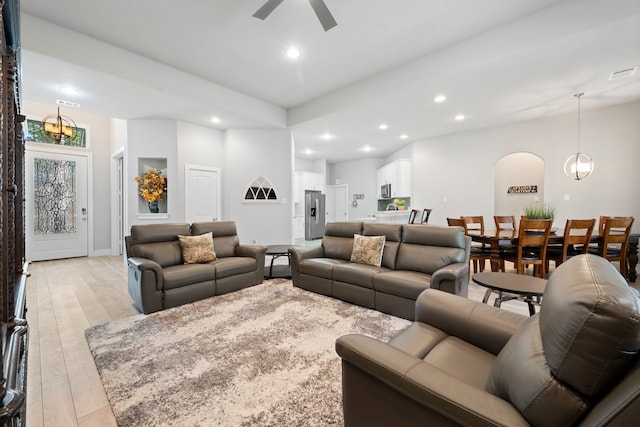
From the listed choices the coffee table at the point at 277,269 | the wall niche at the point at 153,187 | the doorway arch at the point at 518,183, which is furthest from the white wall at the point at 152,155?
the doorway arch at the point at 518,183

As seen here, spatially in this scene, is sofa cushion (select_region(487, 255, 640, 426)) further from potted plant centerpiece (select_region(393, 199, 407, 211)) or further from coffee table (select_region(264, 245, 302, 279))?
potted plant centerpiece (select_region(393, 199, 407, 211))

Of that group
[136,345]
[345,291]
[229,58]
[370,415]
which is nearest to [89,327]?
[136,345]

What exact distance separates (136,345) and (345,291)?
210cm

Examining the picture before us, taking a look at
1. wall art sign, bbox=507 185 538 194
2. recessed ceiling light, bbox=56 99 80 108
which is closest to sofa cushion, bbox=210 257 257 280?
recessed ceiling light, bbox=56 99 80 108

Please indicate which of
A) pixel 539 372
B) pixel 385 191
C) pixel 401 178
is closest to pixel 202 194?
pixel 401 178

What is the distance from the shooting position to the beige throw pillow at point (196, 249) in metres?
3.61

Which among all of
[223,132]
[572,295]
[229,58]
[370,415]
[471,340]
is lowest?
[370,415]

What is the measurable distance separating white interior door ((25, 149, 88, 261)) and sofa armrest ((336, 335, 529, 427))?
24.7ft

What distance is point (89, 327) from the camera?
272 centimetres

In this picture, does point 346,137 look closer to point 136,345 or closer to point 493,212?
point 493,212

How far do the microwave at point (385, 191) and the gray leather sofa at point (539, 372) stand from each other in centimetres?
704

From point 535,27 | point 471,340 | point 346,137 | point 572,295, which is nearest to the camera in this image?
point 572,295

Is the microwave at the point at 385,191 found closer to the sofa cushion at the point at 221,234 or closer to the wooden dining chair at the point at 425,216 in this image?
the wooden dining chair at the point at 425,216

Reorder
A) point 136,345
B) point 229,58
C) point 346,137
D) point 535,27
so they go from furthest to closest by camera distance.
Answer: point 346,137 < point 229,58 < point 535,27 < point 136,345
